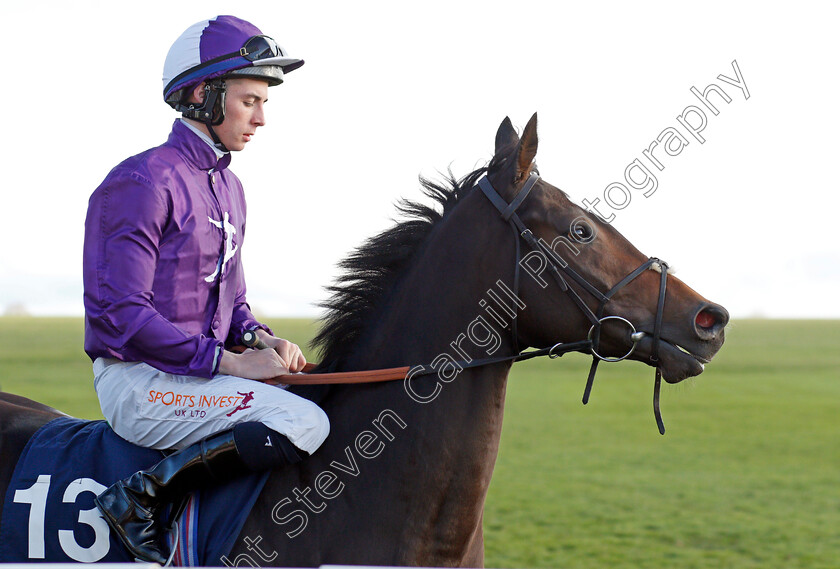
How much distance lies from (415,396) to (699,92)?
75.5 inches

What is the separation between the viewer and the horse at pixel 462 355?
8.07 feet

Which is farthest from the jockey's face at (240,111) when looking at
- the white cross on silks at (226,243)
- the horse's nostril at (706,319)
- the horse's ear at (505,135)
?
the horse's nostril at (706,319)

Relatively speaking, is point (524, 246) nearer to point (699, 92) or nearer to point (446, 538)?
point (446, 538)

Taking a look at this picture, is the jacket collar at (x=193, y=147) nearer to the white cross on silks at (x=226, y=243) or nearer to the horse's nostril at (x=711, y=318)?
the white cross on silks at (x=226, y=243)

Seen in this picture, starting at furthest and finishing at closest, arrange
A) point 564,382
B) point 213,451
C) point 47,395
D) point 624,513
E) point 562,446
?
point 564,382 → point 47,395 → point 562,446 → point 624,513 → point 213,451

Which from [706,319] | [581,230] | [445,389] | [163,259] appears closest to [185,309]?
[163,259]

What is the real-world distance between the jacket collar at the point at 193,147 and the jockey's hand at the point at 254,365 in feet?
2.35

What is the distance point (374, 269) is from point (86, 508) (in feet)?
4.29

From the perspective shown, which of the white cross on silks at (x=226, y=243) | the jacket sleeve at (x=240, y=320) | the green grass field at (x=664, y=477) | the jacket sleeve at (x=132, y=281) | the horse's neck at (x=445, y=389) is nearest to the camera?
the jacket sleeve at (x=132, y=281)

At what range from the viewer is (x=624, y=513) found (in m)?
7.43

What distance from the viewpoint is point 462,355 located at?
2.56 meters

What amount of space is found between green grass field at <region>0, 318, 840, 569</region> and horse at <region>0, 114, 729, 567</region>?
0.35m

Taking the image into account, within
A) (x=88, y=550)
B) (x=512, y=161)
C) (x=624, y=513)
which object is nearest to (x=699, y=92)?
(x=512, y=161)

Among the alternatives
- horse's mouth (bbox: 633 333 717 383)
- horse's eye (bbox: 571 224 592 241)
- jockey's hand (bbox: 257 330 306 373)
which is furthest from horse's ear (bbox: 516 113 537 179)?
jockey's hand (bbox: 257 330 306 373)
